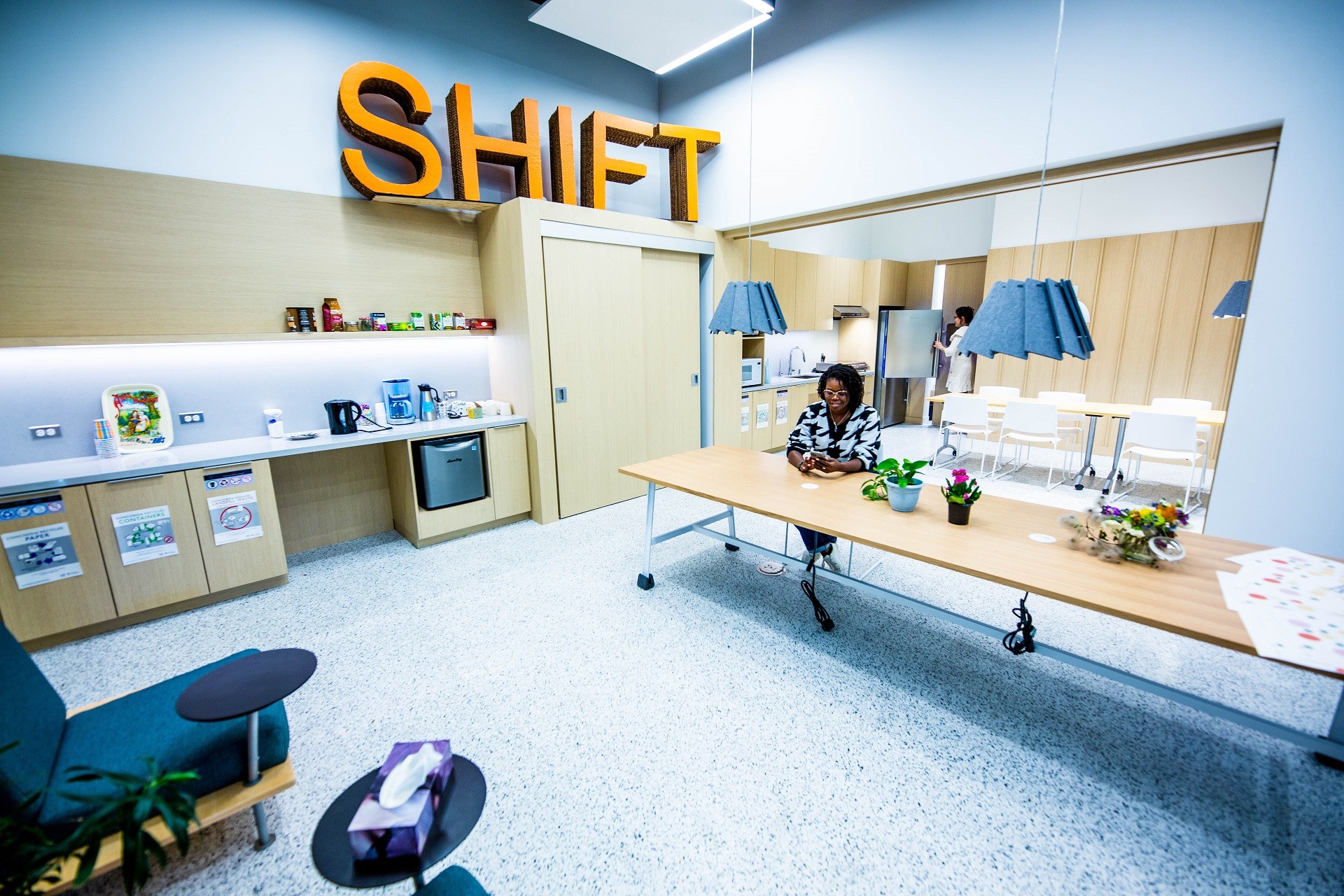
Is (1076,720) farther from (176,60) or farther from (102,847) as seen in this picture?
(176,60)

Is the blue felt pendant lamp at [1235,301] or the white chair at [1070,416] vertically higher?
the blue felt pendant lamp at [1235,301]

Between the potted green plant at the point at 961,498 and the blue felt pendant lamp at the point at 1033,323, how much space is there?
2.08 feet

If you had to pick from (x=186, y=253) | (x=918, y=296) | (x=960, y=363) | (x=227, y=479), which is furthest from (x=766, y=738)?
(x=918, y=296)

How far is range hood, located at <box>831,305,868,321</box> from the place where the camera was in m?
7.45

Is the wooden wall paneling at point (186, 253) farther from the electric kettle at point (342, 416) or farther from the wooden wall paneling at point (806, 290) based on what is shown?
the wooden wall paneling at point (806, 290)

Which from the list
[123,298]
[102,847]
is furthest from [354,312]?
[102,847]

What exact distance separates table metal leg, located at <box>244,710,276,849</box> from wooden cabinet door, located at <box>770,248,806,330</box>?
18.7 feet

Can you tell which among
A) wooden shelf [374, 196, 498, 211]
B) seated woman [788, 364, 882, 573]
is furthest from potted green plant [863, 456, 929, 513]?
wooden shelf [374, 196, 498, 211]

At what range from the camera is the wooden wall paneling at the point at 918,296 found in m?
8.18

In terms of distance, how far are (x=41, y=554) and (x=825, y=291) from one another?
7.32 meters

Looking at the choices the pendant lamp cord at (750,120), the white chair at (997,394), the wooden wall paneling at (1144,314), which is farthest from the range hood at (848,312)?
the pendant lamp cord at (750,120)

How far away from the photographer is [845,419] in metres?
3.15

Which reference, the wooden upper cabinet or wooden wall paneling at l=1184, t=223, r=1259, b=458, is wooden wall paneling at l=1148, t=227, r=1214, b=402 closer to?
wooden wall paneling at l=1184, t=223, r=1259, b=458

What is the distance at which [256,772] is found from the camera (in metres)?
1.61
